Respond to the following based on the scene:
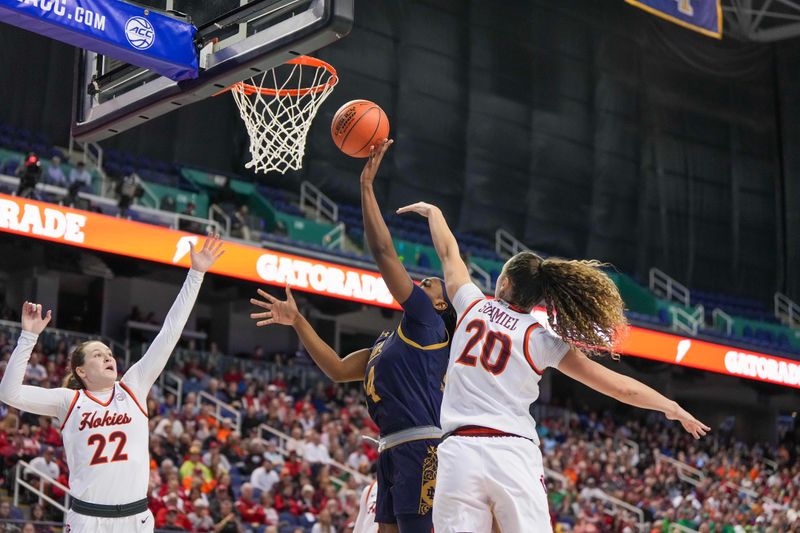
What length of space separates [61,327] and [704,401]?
17.5 metres

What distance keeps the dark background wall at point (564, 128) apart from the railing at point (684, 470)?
251 inches

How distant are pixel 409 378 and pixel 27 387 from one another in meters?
1.98

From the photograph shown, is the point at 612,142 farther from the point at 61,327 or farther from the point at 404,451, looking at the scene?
the point at 404,451

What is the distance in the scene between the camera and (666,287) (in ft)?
94.1

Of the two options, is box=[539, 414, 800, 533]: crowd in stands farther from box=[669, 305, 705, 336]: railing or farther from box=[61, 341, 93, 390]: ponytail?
box=[61, 341, 93, 390]: ponytail

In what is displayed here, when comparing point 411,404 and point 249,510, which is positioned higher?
point 411,404

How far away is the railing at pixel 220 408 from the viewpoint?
1691 centimetres

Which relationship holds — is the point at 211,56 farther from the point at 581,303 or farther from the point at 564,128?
the point at 564,128

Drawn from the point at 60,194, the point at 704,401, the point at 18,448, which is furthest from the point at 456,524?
the point at 704,401

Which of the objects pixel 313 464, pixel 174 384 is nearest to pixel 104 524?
pixel 313 464

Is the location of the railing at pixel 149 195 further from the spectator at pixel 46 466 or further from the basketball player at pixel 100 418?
the basketball player at pixel 100 418

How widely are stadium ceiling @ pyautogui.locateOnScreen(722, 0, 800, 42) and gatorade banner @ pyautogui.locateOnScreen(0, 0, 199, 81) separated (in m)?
25.0

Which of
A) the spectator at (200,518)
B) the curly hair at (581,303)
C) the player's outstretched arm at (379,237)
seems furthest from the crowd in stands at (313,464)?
the curly hair at (581,303)

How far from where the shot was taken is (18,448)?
1303cm
